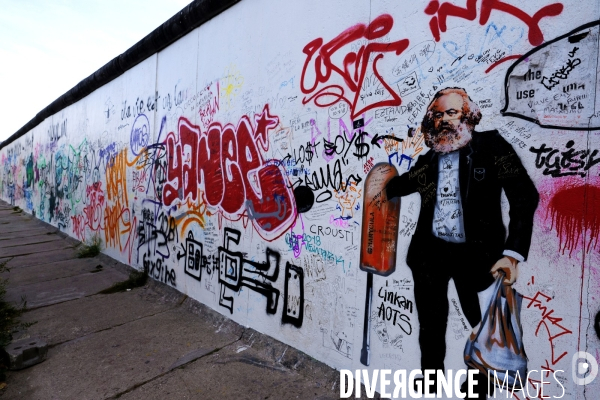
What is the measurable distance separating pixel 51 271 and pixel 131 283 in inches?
80.3

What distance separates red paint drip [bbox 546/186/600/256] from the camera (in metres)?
1.78

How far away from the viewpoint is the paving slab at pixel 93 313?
391 centimetres

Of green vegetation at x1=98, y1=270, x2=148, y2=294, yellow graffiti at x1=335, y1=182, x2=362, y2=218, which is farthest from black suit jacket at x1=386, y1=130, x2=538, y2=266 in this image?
green vegetation at x1=98, y1=270, x2=148, y2=294

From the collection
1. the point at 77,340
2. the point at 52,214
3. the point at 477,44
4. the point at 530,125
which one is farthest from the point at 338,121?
the point at 52,214

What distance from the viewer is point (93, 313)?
445 cm

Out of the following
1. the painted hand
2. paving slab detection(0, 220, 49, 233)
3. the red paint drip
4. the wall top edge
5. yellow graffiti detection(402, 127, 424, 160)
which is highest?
the wall top edge

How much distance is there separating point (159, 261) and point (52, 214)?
26.6 ft

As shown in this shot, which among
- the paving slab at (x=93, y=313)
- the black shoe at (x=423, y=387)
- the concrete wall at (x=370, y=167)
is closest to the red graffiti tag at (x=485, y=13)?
the concrete wall at (x=370, y=167)

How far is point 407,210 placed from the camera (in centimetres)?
253

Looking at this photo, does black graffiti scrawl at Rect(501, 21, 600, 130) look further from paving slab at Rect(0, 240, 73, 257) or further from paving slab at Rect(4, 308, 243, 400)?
paving slab at Rect(0, 240, 73, 257)

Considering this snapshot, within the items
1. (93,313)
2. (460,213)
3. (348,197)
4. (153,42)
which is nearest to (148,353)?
(93,313)

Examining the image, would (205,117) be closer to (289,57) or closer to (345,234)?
(289,57)

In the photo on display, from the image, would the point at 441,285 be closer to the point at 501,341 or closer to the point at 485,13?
the point at 501,341

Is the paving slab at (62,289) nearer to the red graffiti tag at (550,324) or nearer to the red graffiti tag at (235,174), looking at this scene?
the red graffiti tag at (235,174)
